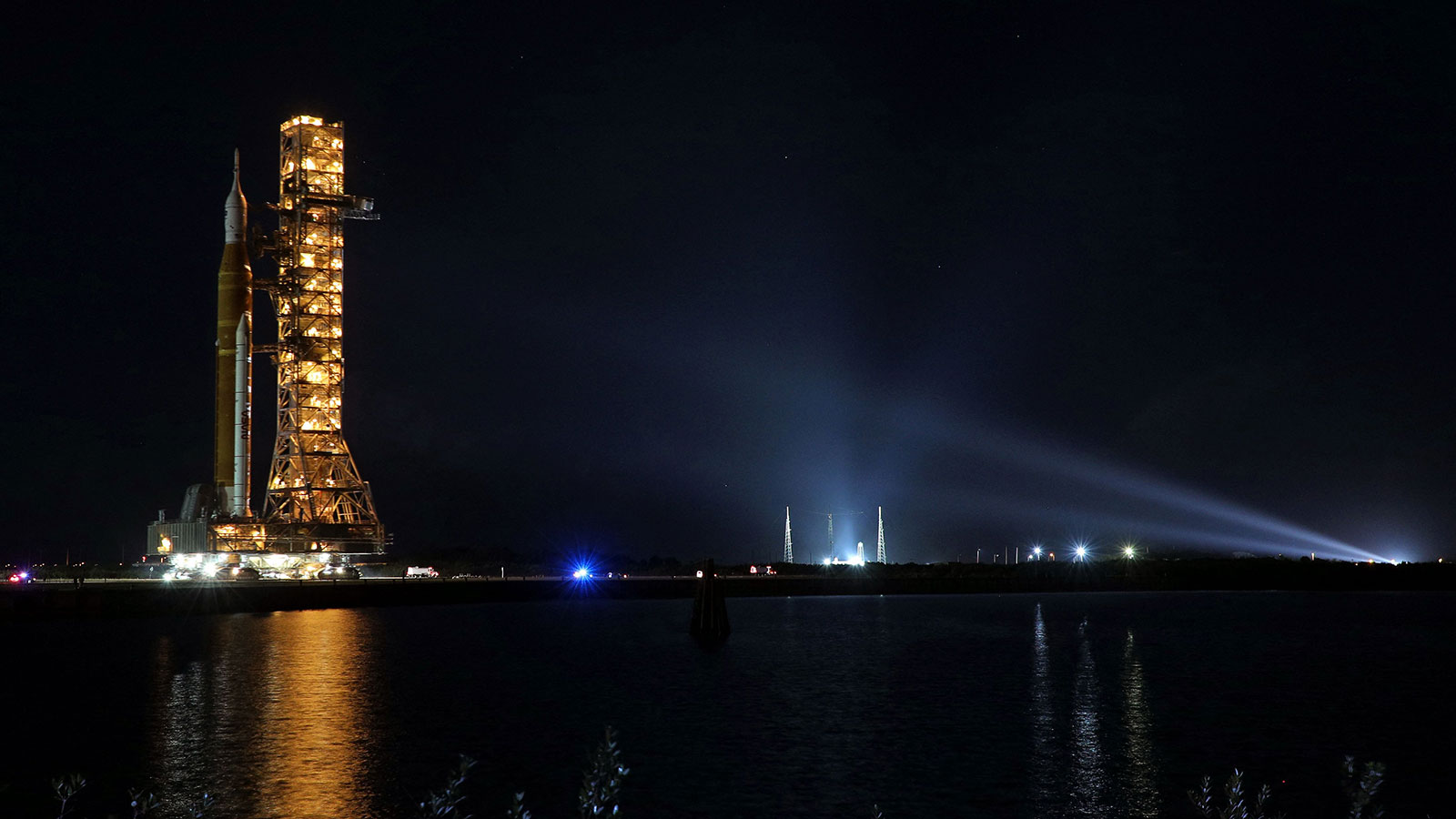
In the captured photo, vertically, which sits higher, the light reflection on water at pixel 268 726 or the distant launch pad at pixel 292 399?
the distant launch pad at pixel 292 399

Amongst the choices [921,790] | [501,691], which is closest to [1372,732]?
[921,790]

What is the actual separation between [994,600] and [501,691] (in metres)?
103

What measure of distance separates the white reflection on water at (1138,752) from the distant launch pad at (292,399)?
220 ft

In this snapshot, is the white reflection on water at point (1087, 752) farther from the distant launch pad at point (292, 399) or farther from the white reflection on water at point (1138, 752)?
the distant launch pad at point (292, 399)

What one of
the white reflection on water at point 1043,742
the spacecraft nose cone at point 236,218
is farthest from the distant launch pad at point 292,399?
the white reflection on water at point 1043,742

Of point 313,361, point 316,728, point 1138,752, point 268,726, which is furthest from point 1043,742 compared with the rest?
point 313,361

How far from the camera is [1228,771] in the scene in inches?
1296

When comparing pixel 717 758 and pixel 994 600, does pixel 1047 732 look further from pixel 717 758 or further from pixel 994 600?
pixel 994 600

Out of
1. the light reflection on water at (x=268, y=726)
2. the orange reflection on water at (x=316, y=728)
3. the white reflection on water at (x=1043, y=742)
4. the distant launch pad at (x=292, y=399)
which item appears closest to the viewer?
the orange reflection on water at (x=316, y=728)

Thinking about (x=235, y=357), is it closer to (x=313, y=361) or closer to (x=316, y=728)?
(x=313, y=361)

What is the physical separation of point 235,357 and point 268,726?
71.2 m

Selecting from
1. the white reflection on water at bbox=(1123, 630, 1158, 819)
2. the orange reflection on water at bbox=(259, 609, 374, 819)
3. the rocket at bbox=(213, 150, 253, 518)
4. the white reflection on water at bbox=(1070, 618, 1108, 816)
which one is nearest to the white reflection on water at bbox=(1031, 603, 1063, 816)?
the white reflection on water at bbox=(1070, 618, 1108, 816)

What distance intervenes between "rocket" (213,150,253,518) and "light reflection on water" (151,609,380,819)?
36.7 meters

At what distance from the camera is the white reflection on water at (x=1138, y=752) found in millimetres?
28562
